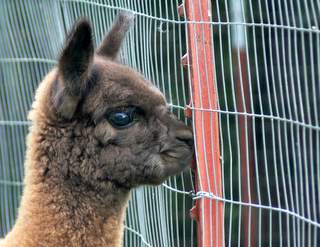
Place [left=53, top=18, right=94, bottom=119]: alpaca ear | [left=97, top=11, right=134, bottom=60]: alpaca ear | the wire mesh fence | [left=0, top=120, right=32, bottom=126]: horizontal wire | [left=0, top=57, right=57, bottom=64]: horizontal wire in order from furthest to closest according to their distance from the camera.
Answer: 1. [left=0, top=120, right=32, bottom=126]: horizontal wire
2. [left=0, top=57, right=57, bottom=64]: horizontal wire
3. [left=97, top=11, right=134, bottom=60]: alpaca ear
4. [left=53, top=18, right=94, bottom=119]: alpaca ear
5. the wire mesh fence

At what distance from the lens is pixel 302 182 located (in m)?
4.33

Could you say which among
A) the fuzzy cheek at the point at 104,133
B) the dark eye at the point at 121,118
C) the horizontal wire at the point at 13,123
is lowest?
the fuzzy cheek at the point at 104,133

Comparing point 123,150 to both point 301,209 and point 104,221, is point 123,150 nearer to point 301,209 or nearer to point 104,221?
point 104,221

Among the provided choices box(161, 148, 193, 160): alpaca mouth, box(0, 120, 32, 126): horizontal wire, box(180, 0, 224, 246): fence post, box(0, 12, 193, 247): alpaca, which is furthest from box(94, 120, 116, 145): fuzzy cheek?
box(0, 120, 32, 126): horizontal wire

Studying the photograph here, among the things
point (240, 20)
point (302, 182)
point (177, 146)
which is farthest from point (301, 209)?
point (240, 20)

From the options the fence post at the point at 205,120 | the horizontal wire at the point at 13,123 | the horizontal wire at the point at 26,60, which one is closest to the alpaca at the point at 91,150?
the fence post at the point at 205,120

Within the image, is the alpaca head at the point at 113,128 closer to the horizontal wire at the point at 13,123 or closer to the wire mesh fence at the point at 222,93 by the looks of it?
the wire mesh fence at the point at 222,93

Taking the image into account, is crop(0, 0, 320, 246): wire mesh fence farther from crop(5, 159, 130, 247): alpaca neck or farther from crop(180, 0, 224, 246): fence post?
crop(5, 159, 130, 247): alpaca neck

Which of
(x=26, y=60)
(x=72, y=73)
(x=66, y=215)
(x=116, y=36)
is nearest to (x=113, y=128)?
(x=72, y=73)

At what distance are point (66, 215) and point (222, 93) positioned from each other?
1.95m

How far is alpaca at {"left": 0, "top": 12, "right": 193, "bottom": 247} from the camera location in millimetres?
4816

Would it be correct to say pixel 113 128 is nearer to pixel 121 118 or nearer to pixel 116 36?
pixel 121 118

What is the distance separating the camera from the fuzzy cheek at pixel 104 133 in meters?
4.85

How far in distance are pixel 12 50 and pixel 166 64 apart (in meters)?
2.72
